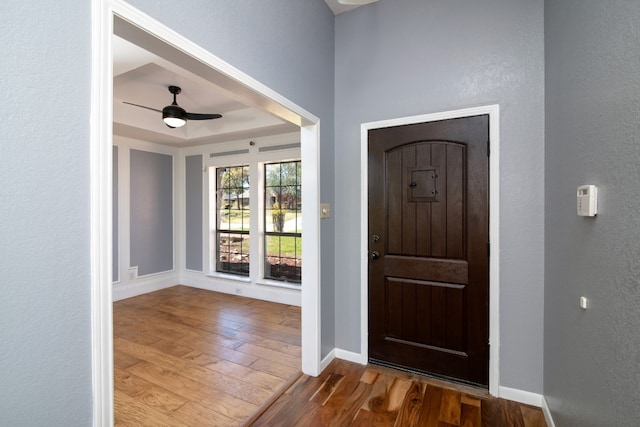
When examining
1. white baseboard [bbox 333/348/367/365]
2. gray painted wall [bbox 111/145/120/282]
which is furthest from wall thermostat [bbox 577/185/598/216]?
gray painted wall [bbox 111/145/120/282]

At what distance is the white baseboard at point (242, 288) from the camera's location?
13.8 ft

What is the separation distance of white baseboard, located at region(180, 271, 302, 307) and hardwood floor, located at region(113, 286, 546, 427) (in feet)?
3.01

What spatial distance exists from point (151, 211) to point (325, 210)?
379 centimetres

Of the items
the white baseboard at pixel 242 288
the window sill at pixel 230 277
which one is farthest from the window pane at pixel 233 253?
the white baseboard at pixel 242 288

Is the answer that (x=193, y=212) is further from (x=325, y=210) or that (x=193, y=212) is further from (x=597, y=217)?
(x=597, y=217)

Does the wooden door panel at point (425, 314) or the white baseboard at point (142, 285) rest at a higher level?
the wooden door panel at point (425, 314)

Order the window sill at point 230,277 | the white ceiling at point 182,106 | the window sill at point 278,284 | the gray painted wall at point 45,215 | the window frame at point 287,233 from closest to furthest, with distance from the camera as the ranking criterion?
1. the gray painted wall at point 45,215
2. the white ceiling at point 182,106
3. the window sill at point 278,284
4. the window frame at point 287,233
5. the window sill at point 230,277

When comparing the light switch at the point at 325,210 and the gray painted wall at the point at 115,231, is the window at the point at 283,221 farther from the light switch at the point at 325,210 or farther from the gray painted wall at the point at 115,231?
the gray painted wall at the point at 115,231

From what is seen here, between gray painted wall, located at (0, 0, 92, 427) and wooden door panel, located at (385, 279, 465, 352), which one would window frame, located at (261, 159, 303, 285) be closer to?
wooden door panel, located at (385, 279, 465, 352)

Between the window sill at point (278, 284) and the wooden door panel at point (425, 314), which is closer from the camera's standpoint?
the wooden door panel at point (425, 314)

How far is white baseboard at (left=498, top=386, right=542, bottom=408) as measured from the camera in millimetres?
1999

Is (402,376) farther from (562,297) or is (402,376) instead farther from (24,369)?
(24,369)

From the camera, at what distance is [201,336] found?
314 cm

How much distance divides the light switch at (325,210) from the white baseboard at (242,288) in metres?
1.96
